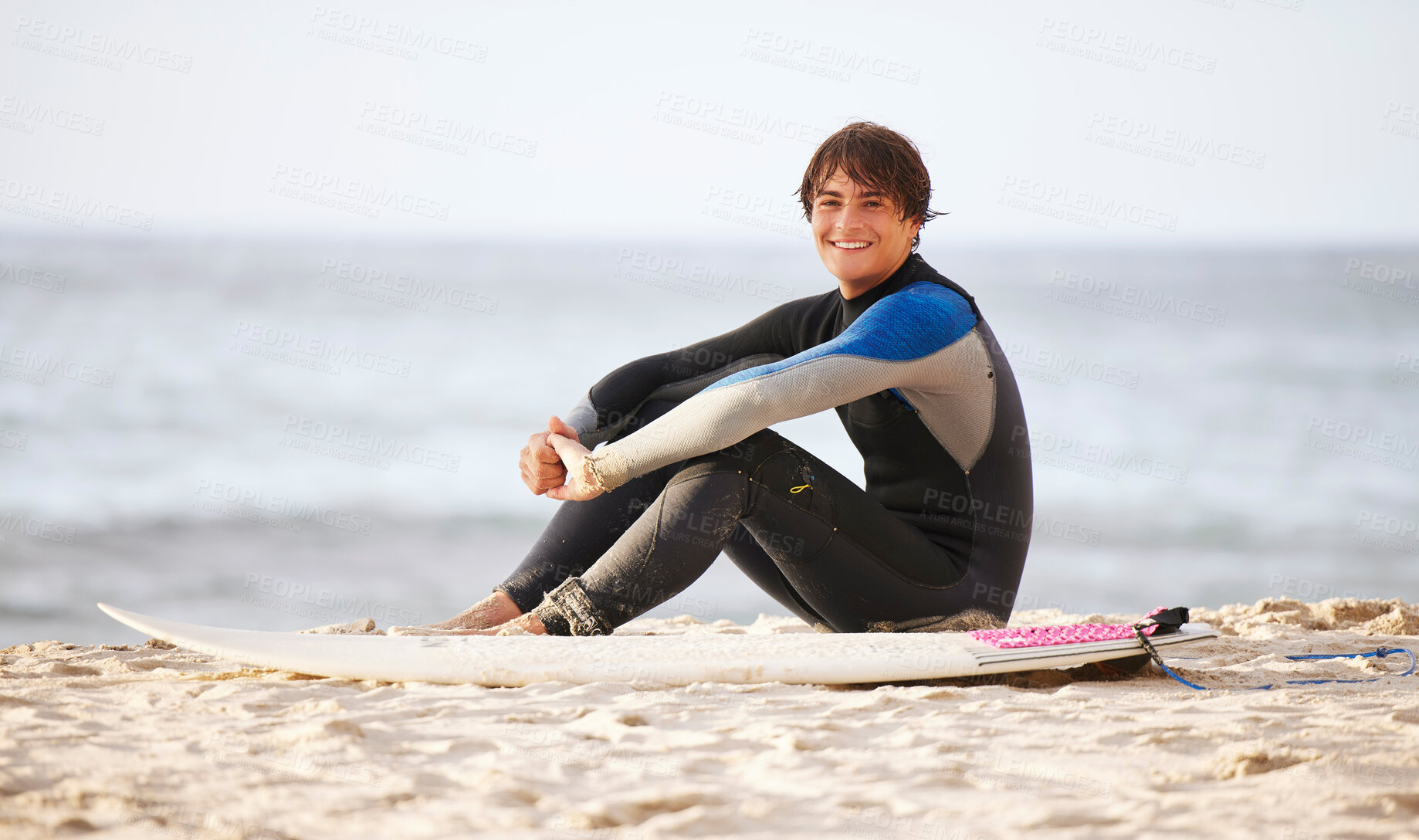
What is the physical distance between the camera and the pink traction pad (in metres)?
2.13

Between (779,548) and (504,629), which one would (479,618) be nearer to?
(504,629)

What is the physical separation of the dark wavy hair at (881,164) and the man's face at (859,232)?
0.06 ft

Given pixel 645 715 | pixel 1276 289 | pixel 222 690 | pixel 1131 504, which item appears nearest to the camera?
pixel 645 715

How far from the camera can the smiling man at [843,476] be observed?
6.82ft

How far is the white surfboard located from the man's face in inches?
34.9

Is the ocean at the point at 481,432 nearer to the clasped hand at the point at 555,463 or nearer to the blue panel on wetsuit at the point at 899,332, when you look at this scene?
the blue panel on wetsuit at the point at 899,332

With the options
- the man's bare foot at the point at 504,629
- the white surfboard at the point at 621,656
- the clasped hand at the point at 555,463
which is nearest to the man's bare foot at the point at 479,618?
the man's bare foot at the point at 504,629

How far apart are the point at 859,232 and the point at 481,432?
7.94 meters

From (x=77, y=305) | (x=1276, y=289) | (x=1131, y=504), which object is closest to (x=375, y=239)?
(x=77, y=305)

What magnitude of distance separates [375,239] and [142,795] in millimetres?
32153

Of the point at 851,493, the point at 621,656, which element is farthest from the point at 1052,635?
the point at 621,656

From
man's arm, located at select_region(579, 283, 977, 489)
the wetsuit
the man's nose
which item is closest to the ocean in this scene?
the wetsuit

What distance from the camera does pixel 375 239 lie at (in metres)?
31.2

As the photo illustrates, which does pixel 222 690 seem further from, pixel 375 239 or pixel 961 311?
pixel 375 239
